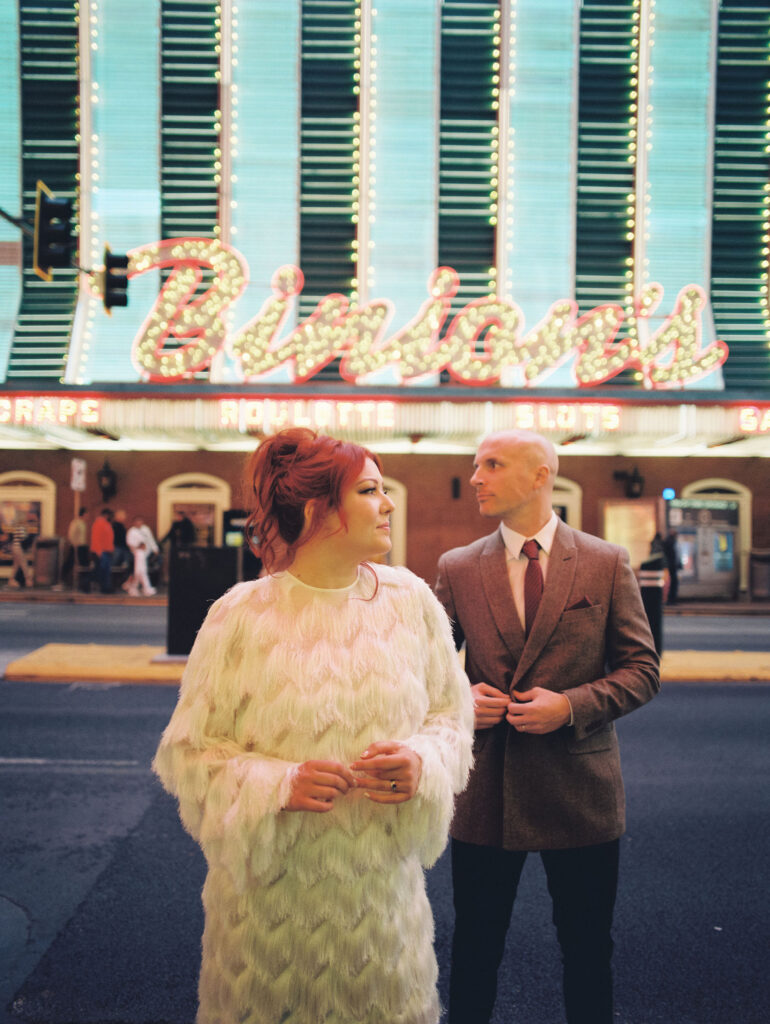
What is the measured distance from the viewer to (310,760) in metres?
1.59

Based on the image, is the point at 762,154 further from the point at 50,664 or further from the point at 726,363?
the point at 50,664

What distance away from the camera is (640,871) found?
13.0 feet

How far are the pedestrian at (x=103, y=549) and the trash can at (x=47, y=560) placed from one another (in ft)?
5.37

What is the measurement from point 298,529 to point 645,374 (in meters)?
15.1

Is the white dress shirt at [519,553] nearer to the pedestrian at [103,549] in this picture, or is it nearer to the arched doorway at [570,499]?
the pedestrian at [103,549]

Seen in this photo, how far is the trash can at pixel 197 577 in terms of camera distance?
8.15 m

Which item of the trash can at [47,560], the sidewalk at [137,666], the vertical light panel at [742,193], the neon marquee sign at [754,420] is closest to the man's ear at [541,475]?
the sidewalk at [137,666]

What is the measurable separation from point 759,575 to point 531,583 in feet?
57.4

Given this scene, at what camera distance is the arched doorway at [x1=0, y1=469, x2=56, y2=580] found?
18.4 metres

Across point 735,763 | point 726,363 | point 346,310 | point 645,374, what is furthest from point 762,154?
point 735,763

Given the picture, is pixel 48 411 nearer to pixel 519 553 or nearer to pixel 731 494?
pixel 519 553

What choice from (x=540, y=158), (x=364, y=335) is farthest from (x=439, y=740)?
(x=540, y=158)

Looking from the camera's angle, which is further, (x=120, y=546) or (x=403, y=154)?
(x=403, y=154)

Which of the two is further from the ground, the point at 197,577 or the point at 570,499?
the point at 570,499
